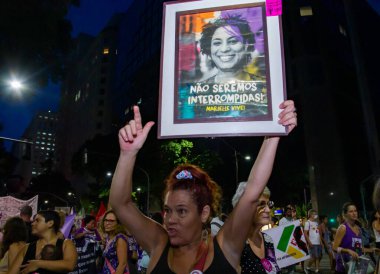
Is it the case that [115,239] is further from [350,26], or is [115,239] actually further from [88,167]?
[88,167]

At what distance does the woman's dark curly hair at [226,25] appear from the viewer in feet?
8.13

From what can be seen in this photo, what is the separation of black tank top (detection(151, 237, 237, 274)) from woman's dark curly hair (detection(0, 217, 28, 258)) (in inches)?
152

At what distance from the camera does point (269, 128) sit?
2.29 m

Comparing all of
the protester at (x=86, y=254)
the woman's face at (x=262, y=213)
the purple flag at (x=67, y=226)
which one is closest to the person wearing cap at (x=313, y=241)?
the purple flag at (x=67, y=226)

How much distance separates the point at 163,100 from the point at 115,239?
404 centimetres

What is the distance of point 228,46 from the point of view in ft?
8.18

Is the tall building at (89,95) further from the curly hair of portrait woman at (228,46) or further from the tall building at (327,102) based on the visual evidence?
the curly hair of portrait woman at (228,46)

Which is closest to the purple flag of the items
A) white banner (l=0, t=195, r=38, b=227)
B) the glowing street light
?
white banner (l=0, t=195, r=38, b=227)

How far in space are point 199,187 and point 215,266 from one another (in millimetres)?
542

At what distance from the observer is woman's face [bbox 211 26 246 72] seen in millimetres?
2447

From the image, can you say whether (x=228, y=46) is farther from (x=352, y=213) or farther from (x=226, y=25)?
(x=352, y=213)

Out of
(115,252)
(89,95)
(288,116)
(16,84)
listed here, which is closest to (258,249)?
(288,116)

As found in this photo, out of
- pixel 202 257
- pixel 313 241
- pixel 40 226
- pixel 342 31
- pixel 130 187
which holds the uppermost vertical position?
pixel 342 31

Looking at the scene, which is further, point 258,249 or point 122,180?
point 258,249
